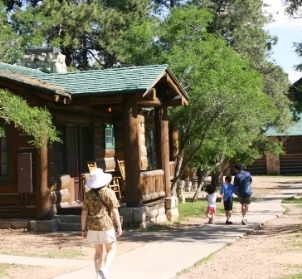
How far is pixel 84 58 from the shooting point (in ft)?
122

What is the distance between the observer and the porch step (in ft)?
49.8

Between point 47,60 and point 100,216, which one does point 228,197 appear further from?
point 47,60

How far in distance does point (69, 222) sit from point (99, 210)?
7386 mm

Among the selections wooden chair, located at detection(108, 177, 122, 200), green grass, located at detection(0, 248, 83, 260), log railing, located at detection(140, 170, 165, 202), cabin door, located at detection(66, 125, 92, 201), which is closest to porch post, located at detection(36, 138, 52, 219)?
cabin door, located at detection(66, 125, 92, 201)

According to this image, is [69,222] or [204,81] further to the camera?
[204,81]

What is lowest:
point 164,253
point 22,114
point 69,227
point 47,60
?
point 164,253

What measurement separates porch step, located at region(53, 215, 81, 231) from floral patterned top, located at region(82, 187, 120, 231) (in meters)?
7.02

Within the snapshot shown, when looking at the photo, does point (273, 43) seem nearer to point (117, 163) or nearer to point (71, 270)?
point (117, 163)

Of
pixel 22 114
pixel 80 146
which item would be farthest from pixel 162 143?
pixel 22 114

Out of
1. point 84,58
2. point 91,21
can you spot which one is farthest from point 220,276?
point 84,58

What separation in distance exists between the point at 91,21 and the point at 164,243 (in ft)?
77.3

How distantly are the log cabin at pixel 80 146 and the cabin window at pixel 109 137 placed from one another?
2.19 feet

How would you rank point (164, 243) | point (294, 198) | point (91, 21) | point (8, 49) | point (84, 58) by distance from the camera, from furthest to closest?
point (84, 58)
point (91, 21)
point (8, 49)
point (294, 198)
point (164, 243)

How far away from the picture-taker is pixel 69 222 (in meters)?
15.4
